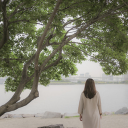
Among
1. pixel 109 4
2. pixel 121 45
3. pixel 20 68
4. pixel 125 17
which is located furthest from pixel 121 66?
pixel 20 68

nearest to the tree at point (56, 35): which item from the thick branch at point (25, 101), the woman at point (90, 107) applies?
the thick branch at point (25, 101)

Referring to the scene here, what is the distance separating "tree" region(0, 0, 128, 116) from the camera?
16.1ft

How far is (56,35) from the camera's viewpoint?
695cm

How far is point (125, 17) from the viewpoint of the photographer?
523 centimetres

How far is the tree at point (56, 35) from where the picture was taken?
4.91 metres

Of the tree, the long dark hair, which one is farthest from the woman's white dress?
the tree

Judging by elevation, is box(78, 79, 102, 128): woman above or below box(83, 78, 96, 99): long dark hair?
below

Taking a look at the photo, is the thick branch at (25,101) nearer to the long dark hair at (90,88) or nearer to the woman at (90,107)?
the woman at (90,107)

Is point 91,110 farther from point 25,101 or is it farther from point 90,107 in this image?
point 25,101

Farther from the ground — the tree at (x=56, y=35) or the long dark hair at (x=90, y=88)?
the tree at (x=56, y=35)

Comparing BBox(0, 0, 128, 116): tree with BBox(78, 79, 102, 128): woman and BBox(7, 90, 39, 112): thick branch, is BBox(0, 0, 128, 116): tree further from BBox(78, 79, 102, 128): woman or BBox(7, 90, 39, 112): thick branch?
BBox(78, 79, 102, 128): woman

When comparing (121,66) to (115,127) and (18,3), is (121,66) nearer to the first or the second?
(115,127)

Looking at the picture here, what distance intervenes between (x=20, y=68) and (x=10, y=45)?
1395 millimetres

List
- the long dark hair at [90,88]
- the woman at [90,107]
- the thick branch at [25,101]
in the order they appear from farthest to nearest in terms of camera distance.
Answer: the thick branch at [25,101]
the woman at [90,107]
the long dark hair at [90,88]
